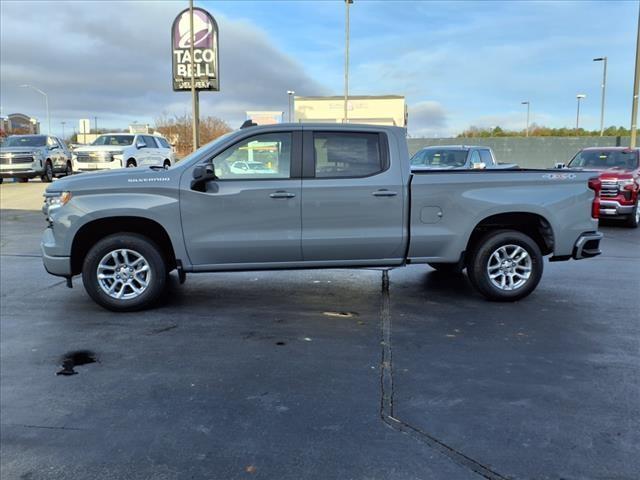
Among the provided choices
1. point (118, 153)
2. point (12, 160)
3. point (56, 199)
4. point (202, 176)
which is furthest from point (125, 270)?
point (12, 160)

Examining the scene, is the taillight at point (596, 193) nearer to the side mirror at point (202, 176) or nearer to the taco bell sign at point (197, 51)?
the side mirror at point (202, 176)

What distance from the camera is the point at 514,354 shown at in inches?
181

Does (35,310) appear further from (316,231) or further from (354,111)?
(354,111)

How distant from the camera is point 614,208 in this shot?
12.5 meters

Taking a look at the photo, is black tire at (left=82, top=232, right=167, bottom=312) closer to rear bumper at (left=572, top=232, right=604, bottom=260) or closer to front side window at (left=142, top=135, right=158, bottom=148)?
rear bumper at (left=572, top=232, right=604, bottom=260)

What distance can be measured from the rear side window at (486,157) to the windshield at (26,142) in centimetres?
1890

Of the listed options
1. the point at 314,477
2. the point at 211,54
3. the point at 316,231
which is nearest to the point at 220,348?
the point at 316,231

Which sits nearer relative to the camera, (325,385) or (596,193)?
(325,385)

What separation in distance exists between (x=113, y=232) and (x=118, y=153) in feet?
53.3

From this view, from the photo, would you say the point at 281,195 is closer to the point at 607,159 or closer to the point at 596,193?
the point at 596,193

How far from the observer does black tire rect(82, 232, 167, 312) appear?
572 centimetres

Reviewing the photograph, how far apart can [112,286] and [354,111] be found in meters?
44.1

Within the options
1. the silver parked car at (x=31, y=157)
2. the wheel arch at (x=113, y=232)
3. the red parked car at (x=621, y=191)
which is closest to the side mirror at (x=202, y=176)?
the wheel arch at (x=113, y=232)

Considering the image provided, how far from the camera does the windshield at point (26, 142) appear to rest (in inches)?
941
